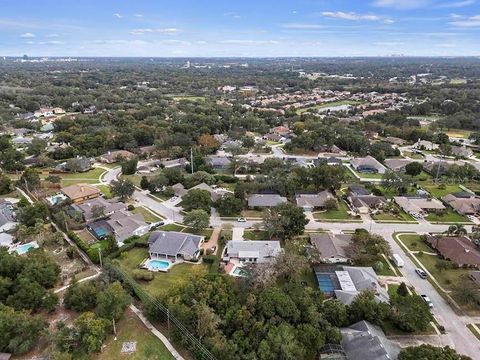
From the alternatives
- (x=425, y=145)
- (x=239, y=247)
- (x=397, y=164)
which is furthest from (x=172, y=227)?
(x=425, y=145)

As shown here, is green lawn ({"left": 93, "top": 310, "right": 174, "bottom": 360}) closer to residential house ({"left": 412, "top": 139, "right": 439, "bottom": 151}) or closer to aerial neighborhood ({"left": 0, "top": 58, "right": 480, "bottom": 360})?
aerial neighborhood ({"left": 0, "top": 58, "right": 480, "bottom": 360})

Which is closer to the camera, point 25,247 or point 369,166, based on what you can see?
point 25,247

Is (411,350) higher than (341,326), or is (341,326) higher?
(411,350)

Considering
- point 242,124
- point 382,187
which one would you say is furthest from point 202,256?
point 242,124

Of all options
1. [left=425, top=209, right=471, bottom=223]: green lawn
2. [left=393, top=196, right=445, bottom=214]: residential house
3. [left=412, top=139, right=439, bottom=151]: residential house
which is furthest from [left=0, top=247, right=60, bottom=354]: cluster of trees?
[left=412, top=139, right=439, bottom=151]: residential house

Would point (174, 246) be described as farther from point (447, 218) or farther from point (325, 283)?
point (447, 218)

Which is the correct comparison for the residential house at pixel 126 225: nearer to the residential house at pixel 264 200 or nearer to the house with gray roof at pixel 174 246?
the house with gray roof at pixel 174 246

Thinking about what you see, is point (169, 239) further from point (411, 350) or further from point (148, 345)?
point (411, 350)
